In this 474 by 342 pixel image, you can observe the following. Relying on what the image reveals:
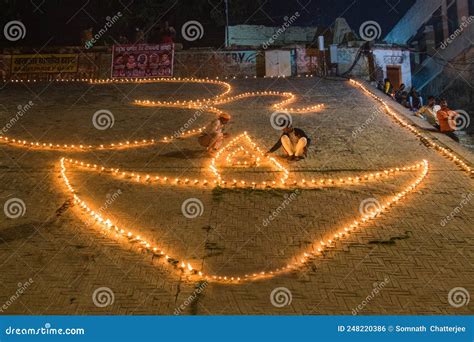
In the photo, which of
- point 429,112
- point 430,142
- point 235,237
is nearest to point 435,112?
point 429,112

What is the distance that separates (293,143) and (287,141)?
0.45 ft

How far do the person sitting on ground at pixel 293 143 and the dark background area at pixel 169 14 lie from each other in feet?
55.0

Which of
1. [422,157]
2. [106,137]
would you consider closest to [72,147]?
[106,137]

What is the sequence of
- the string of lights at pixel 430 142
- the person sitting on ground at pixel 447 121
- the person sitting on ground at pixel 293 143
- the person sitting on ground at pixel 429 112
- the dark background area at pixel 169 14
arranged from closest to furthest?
the string of lights at pixel 430 142 → the person sitting on ground at pixel 293 143 → the person sitting on ground at pixel 447 121 → the person sitting on ground at pixel 429 112 → the dark background area at pixel 169 14

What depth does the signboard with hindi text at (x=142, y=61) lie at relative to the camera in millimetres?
18812

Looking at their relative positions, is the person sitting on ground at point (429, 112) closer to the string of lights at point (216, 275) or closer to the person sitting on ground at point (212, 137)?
the string of lights at point (216, 275)

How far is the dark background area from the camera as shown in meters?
25.1

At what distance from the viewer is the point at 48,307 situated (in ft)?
15.5

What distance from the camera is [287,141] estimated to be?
912 cm

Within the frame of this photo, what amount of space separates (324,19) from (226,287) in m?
25.6

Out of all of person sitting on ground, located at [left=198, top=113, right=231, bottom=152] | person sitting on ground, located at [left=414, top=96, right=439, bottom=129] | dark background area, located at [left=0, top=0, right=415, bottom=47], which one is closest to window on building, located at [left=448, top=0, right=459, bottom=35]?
dark background area, located at [left=0, top=0, right=415, bottom=47]

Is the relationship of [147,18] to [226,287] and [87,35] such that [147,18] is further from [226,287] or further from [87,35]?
[226,287]

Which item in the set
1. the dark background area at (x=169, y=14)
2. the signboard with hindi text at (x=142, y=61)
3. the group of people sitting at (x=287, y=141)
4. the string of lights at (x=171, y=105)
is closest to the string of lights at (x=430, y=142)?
the string of lights at (x=171, y=105)

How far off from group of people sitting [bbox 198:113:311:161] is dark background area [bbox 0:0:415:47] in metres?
16.0
